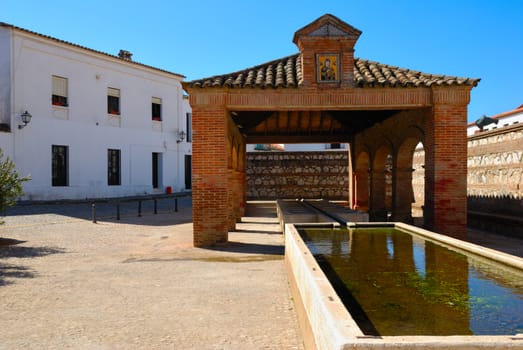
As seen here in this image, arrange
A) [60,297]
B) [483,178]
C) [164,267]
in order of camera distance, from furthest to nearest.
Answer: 1. [483,178]
2. [164,267]
3. [60,297]

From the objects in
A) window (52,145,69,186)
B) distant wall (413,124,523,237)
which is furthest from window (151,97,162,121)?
distant wall (413,124,523,237)

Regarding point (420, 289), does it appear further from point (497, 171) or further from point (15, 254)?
point (497, 171)

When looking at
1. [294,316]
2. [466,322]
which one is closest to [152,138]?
[294,316]

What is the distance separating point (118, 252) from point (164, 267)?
76.2 inches

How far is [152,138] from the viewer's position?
24672 mm

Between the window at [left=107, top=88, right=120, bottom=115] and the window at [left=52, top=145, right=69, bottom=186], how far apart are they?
3.34m

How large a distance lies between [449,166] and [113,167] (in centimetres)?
1781

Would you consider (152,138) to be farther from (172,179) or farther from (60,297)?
(60,297)

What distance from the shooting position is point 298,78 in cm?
930

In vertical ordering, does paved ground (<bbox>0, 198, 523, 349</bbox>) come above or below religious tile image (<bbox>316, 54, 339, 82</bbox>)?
below

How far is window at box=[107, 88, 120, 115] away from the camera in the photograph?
2231 centimetres

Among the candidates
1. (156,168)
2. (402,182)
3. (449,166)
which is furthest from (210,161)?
(156,168)

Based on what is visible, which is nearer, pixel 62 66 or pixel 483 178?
pixel 483 178

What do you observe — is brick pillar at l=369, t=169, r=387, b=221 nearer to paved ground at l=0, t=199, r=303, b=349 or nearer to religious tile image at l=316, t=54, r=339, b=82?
paved ground at l=0, t=199, r=303, b=349
